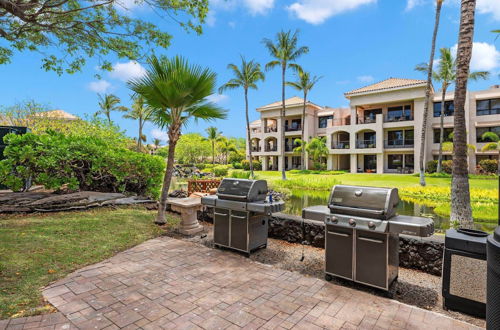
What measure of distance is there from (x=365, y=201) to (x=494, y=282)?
1878 mm

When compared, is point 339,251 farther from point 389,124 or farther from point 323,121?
point 323,121

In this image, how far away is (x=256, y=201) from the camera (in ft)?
16.3

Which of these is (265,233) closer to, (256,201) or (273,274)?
(256,201)

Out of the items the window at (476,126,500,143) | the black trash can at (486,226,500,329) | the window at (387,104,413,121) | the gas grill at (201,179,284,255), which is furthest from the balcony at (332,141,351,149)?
the black trash can at (486,226,500,329)

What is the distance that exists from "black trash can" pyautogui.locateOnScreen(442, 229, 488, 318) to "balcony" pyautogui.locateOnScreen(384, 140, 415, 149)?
27.0m

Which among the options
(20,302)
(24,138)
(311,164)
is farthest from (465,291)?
(311,164)

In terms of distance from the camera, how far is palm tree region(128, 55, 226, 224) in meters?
6.11

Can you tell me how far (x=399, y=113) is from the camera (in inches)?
1134

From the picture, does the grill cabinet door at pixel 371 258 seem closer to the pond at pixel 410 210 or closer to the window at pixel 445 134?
the pond at pixel 410 210

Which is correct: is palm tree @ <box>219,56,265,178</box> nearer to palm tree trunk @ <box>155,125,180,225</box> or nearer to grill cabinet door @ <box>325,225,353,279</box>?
palm tree trunk @ <box>155,125,180,225</box>

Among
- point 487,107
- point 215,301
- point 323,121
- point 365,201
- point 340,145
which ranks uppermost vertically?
point 323,121

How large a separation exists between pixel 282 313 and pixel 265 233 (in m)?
2.32

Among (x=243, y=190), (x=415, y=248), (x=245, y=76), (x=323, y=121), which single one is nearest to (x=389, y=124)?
(x=323, y=121)

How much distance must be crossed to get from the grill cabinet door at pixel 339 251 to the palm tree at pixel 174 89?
4.31 meters
